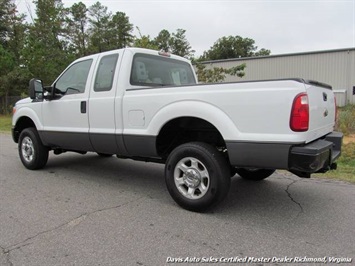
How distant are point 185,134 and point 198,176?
82 centimetres

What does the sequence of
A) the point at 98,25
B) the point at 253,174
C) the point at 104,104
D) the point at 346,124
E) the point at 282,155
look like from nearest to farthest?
the point at 282,155
the point at 104,104
the point at 253,174
the point at 346,124
the point at 98,25

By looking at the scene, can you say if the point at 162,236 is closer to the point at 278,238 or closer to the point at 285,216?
the point at 278,238

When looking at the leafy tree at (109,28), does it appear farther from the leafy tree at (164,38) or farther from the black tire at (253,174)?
the black tire at (253,174)

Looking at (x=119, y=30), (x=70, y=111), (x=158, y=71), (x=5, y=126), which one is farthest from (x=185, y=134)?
(x=119, y=30)

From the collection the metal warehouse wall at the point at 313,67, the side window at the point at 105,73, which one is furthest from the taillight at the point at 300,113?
the metal warehouse wall at the point at 313,67

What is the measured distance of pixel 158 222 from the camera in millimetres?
3832

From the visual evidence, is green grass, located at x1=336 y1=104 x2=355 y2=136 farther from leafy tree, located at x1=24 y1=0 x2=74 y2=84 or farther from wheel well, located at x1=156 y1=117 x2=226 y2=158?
leafy tree, located at x1=24 y1=0 x2=74 y2=84

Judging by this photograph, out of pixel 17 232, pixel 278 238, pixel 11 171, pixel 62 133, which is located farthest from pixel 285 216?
pixel 11 171

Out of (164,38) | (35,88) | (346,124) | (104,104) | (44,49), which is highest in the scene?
(164,38)

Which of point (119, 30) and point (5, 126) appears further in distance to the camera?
point (119, 30)

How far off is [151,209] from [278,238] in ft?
5.26

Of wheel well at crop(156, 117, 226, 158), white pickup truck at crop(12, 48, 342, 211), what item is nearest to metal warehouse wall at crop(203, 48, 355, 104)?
white pickup truck at crop(12, 48, 342, 211)

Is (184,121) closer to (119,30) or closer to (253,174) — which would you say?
(253,174)

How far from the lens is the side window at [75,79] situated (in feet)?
17.9
